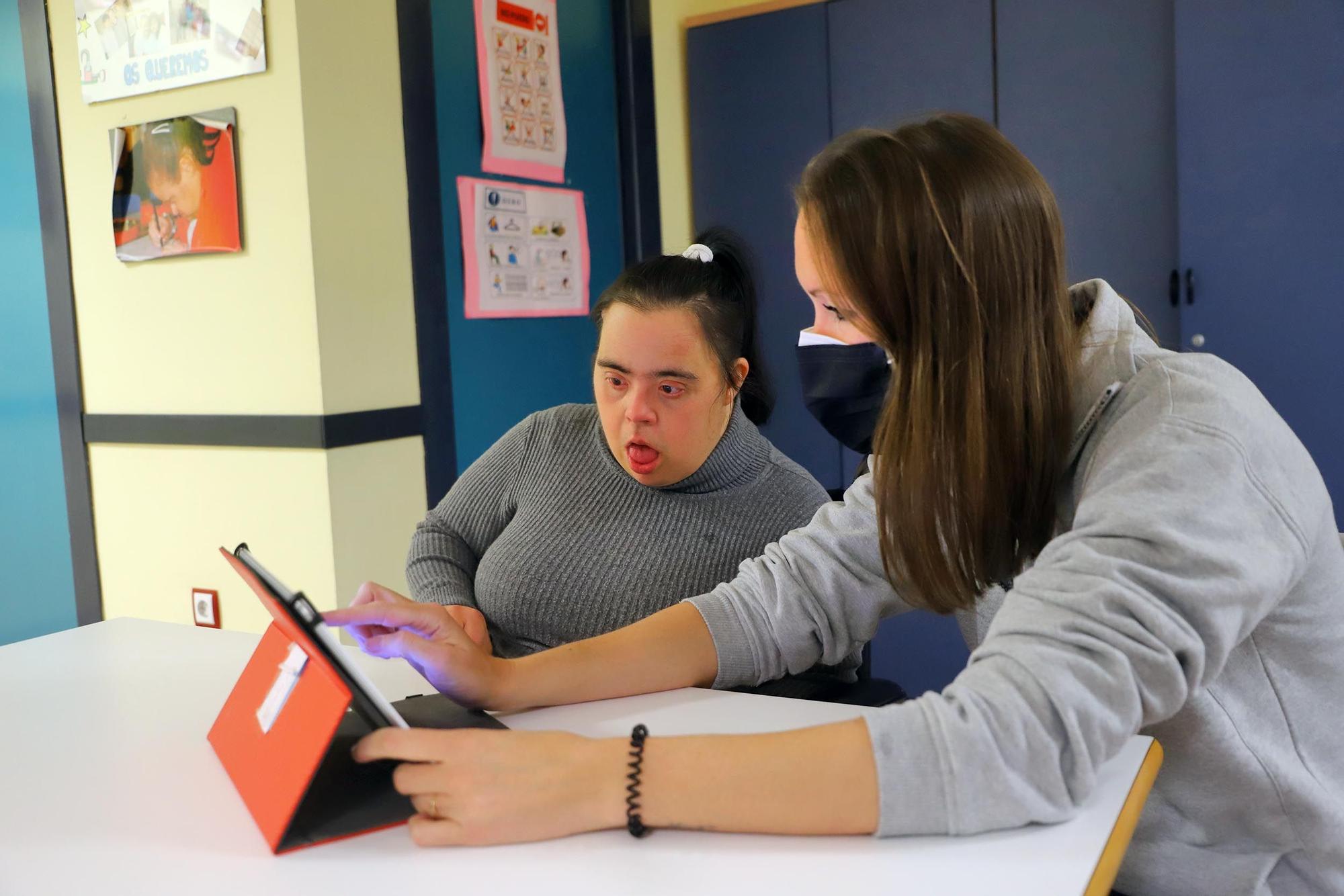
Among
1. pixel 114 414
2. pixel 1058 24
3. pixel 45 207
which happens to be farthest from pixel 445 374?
pixel 1058 24

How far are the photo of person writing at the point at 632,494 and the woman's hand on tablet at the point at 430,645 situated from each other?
0.32 metres

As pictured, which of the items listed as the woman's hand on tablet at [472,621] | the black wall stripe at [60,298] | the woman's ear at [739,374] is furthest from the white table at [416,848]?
the black wall stripe at [60,298]

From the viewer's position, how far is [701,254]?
1698 mm

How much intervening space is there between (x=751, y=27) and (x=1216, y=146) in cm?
124

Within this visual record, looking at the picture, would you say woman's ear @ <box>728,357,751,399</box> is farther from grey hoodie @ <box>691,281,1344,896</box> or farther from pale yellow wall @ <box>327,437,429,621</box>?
pale yellow wall @ <box>327,437,429,621</box>

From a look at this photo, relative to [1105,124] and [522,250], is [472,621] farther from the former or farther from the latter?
[1105,124]

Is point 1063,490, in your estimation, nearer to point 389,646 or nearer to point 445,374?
point 389,646

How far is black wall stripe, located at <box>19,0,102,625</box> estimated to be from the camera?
2459 mm

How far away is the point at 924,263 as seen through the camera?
2.90 ft

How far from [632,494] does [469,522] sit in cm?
28

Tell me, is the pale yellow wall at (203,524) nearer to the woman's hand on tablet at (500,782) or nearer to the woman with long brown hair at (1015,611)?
the woman with long brown hair at (1015,611)

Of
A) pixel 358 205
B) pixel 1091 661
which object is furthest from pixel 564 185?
pixel 1091 661

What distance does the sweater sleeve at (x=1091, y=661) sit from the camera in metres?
0.75

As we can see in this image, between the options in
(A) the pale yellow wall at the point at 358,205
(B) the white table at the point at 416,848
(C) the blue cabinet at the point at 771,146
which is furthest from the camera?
(C) the blue cabinet at the point at 771,146
